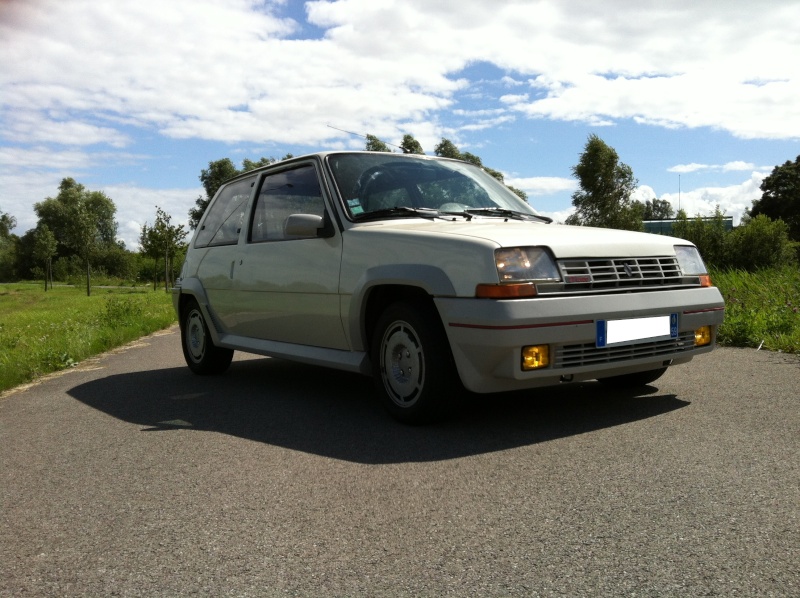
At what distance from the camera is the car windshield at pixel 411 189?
5.43 metres

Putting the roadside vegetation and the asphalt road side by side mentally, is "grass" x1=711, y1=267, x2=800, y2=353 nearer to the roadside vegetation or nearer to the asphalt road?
the roadside vegetation

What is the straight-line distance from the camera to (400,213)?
17.4ft

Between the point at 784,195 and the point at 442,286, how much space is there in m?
71.1

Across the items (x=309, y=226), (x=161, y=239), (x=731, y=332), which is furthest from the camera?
(x=161, y=239)

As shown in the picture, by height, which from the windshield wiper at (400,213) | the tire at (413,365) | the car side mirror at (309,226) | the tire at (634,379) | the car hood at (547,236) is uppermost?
the windshield wiper at (400,213)

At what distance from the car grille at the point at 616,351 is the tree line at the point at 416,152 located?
242 centimetres

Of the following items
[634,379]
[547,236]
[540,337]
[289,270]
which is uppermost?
[547,236]

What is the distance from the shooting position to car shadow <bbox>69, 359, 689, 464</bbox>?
4.37 metres

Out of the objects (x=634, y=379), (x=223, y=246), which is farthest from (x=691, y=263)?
(x=223, y=246)

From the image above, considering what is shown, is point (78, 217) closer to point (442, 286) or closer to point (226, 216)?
point (226, 216)

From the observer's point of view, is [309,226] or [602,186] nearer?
[309,226]

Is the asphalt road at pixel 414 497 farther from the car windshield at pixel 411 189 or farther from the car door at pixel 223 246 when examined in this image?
the car windshield at pixel 411 189

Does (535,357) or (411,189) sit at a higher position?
(411,189)

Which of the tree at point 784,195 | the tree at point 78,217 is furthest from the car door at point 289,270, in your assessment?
the tree at point 784,195
